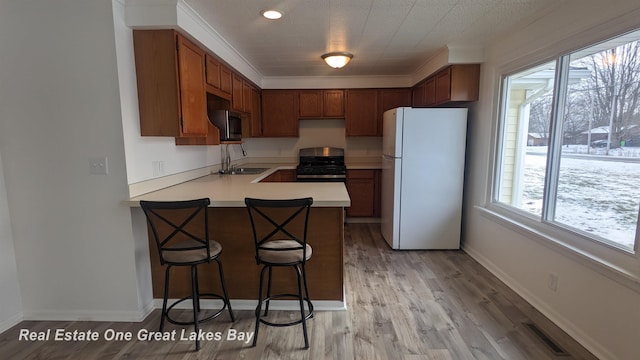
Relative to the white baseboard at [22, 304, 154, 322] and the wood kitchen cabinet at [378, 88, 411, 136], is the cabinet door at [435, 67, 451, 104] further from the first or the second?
the white baseboard at [22, 304, 154, 322]

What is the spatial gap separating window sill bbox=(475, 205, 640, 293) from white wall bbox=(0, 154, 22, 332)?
398 cm

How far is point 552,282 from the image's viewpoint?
7.71 feet

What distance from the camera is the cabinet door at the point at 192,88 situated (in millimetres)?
2420

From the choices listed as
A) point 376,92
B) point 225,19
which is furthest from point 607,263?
point 376,92

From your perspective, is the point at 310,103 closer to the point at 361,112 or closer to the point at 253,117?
the point at 361,112

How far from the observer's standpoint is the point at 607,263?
74.5 inches

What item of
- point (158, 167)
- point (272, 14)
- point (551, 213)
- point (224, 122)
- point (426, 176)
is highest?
point (272, 14)

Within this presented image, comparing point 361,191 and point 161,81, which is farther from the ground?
point 161,81

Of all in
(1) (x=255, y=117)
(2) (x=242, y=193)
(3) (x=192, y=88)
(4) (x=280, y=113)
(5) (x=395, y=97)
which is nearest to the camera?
(2) (x=242, y=193)

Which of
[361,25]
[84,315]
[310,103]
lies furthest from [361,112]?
[84,315]

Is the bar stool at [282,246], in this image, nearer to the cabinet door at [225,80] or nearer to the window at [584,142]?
the cabinet door at [225,80]

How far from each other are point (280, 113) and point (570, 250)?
416 cm

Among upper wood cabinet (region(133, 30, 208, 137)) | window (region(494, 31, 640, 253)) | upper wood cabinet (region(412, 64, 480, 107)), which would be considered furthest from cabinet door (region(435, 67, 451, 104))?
upper wood cabinet (region(133, 30, 208, 137))

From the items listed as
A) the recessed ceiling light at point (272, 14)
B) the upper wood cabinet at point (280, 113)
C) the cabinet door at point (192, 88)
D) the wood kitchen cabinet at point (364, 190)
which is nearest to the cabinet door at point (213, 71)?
the cabinet door at point (192, 88)
